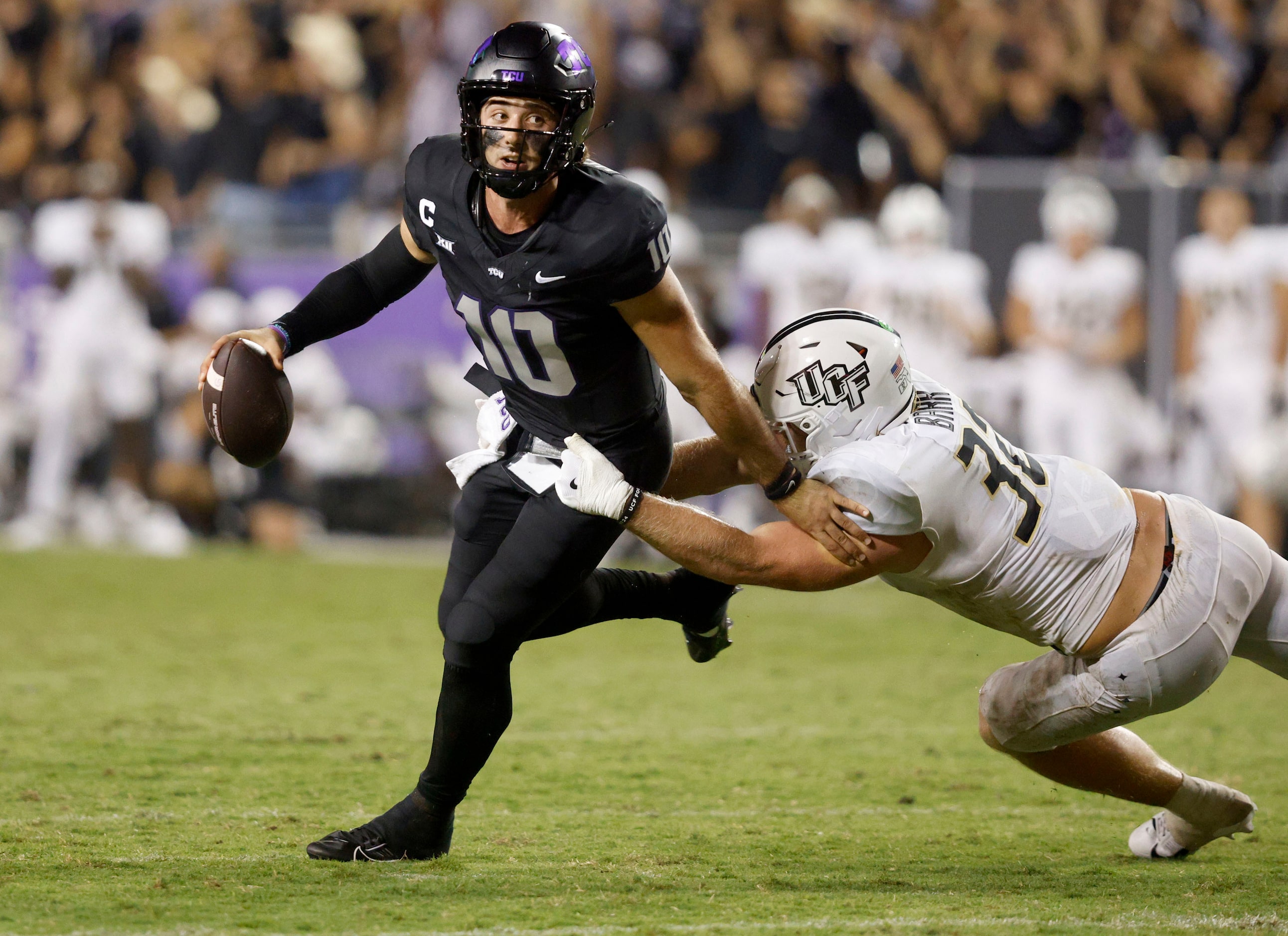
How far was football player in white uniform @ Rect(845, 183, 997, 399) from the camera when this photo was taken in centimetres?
875

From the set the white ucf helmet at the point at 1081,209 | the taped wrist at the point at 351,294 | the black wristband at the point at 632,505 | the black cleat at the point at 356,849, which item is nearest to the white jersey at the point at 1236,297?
the white ucf helmet at the point at 1081,209

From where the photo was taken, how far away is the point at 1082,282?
8.58 metres

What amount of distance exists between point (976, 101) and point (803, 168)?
1.22 metres

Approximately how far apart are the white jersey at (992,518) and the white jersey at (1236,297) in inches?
215

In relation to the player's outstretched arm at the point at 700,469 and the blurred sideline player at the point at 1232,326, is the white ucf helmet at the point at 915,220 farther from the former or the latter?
the player's outstretched arm at the point at 700,469

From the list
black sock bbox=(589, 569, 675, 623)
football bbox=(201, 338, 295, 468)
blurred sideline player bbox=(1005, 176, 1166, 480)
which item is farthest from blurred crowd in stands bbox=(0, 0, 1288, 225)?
football bbox=(201, 338, 295, 468)

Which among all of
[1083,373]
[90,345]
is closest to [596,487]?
[1083,373]

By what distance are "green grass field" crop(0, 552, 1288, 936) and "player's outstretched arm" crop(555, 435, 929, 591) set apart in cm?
66

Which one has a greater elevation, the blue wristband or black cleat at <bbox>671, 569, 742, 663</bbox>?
the blue wristband

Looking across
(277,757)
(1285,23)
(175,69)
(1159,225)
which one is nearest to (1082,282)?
(1159,225)

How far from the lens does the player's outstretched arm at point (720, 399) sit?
130 inches

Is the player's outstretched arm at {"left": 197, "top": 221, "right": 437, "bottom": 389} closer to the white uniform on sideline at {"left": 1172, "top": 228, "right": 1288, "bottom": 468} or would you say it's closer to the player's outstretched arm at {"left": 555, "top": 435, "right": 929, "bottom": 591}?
the player's outstretched arm at {"left": 555, "top": 435, "right": 929, "bottom": 591}

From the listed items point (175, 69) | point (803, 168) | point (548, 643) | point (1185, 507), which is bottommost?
point (548, 643)

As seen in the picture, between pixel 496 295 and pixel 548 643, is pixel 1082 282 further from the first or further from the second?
pixel 496 295
